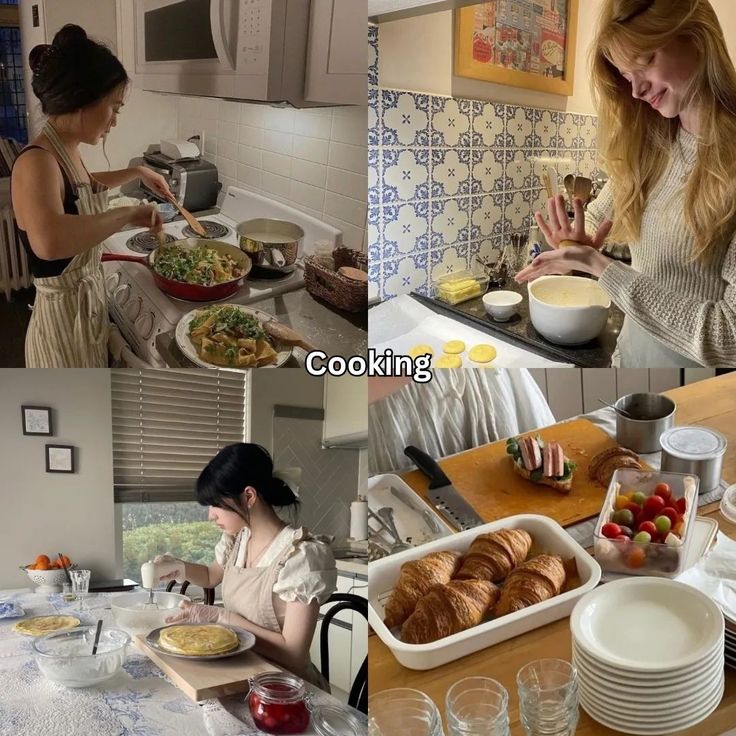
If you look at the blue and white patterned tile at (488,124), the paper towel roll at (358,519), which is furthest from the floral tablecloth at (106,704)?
the blue and white patterned tile at (488,124)

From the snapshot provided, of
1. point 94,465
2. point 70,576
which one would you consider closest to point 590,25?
point 94,465

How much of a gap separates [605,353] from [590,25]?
0.39 metres

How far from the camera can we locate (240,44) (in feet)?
2.44

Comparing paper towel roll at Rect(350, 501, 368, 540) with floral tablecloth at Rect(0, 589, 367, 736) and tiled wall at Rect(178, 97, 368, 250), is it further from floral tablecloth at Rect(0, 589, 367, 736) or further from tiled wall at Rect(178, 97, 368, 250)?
tiled wall at Rect(178, 97, 368, 250)

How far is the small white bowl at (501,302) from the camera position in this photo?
0.97 m

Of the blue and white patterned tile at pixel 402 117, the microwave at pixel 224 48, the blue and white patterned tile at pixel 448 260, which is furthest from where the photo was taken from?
the blue and white patterned tile at pixel 448 260

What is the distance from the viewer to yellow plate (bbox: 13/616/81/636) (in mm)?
1061

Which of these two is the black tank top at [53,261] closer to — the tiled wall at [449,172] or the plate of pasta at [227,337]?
the plate of pasta at [227,337]

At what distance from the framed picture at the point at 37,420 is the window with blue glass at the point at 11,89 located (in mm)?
355

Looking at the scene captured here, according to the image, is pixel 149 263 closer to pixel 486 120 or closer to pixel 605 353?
pixel 486 120

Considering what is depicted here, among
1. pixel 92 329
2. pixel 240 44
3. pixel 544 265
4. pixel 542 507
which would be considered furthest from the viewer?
pixel 542 507

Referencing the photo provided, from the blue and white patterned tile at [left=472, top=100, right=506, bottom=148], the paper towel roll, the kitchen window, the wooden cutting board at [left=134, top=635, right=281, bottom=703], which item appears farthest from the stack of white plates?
the blue and white patterned tile at [left=472, top=100, right=506, bottom=148]

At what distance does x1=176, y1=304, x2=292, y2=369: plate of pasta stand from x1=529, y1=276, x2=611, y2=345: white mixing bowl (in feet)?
1.07

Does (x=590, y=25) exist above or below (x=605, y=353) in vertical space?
above
